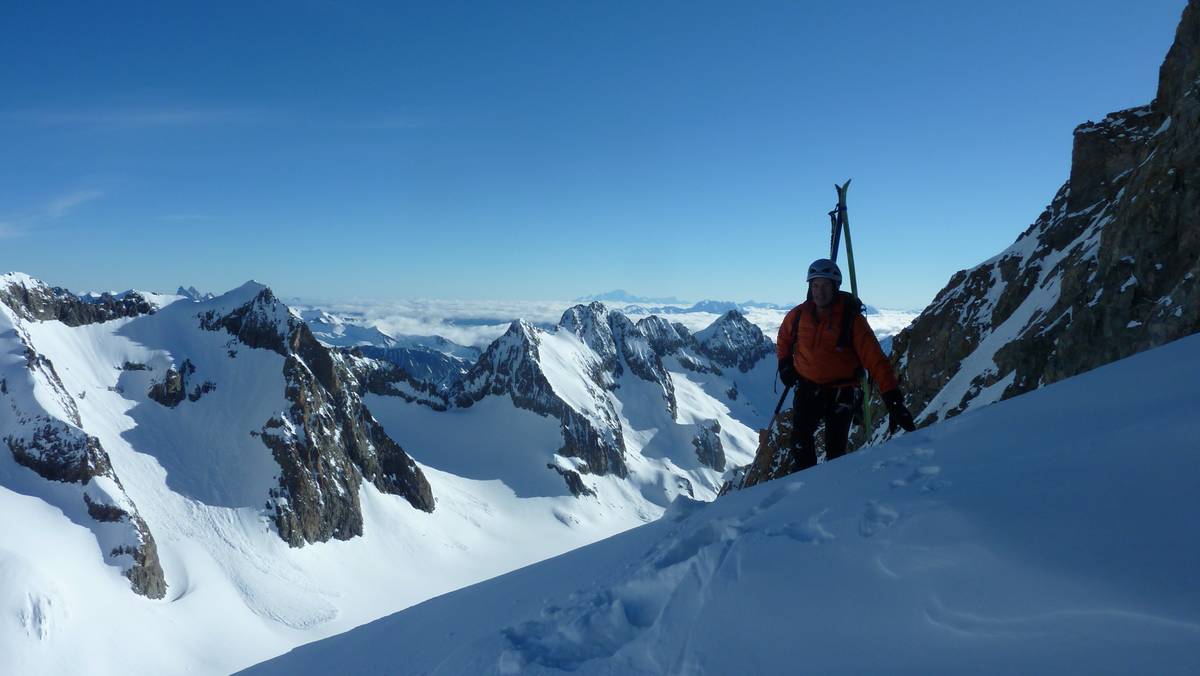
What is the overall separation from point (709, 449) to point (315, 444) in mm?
125881

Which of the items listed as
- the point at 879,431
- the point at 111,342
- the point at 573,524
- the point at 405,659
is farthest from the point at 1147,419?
the point at 573,524

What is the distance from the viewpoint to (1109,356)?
12828 mm

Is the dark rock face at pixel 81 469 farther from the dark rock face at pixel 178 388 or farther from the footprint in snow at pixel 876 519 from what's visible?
the footprint in snow at pixel 876 519

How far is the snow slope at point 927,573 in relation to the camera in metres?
3.04

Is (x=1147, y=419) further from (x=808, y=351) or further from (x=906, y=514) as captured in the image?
(x=808, y=351)

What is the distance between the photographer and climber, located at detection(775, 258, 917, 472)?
8.95 meters

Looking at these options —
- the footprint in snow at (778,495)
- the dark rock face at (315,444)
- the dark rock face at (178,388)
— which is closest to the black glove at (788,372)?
the footprint in snow at (778,495)

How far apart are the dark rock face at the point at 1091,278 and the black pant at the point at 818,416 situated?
604cm

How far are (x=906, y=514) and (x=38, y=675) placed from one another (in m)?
76.5

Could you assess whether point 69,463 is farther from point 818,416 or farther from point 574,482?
point 574,482

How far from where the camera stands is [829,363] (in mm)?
9516

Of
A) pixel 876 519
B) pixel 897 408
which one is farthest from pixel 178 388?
pixel 876 519

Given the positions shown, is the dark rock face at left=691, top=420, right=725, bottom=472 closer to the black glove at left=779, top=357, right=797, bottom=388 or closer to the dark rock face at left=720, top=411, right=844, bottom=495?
the dark rock face at left=720, top=411, right=844, bottom=495

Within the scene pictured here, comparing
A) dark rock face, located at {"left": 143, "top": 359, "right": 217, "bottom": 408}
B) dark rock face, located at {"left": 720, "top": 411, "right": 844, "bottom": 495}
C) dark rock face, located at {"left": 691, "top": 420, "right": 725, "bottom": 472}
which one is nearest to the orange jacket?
dark rock face, located at {"left": 720, "top": 411, "right": 844, "bottom": 495}
